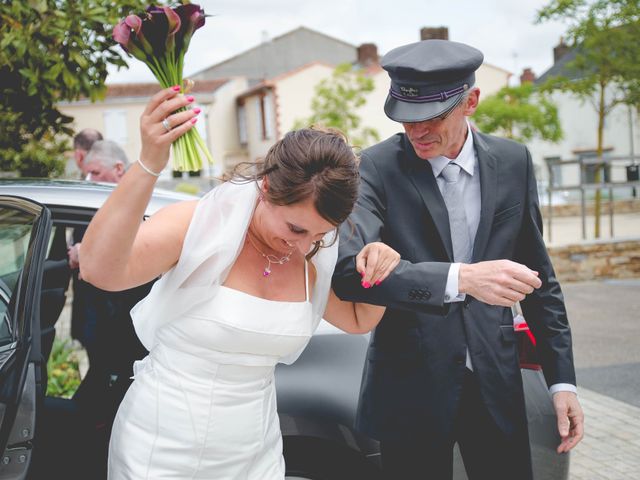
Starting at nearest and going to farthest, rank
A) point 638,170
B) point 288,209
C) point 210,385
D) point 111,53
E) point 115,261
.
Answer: point 115,261 → point 288,209 → point 210,385 → point 111,53 → point 638,170

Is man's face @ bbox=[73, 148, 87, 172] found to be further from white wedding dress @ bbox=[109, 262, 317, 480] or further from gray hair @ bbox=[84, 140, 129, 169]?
white wedding dress @ bbox=[109, 262, 317, 480]

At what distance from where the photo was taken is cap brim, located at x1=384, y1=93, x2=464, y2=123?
2.38m

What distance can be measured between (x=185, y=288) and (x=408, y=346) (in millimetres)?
775

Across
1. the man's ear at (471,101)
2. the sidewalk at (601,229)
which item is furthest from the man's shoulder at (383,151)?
the sidewalk at (601,229)

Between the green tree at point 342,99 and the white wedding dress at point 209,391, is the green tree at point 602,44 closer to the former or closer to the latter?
the white wedding dress at point 209,391

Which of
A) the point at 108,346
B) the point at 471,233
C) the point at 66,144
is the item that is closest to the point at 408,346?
the point at 471,233

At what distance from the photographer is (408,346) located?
8.19ft

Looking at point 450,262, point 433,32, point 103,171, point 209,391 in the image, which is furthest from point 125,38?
point 433,32

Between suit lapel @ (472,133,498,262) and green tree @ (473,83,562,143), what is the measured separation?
31534 mm

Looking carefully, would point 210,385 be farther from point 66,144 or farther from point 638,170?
point 638,170

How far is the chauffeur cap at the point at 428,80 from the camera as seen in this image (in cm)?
241

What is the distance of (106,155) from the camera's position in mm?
5348

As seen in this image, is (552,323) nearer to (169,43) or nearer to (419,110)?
(419,110)

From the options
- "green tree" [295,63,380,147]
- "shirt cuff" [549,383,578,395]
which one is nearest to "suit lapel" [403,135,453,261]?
"shirt cuff" [549,383,578,395]
